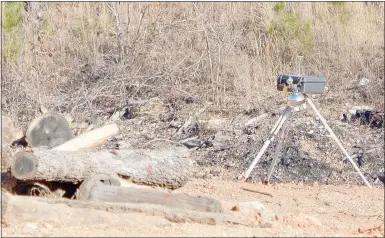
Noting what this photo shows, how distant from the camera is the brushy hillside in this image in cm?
1101

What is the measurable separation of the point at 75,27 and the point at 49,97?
287 cm

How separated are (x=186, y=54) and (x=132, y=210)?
6.39 m

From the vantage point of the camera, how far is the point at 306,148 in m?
9.49

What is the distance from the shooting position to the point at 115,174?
6.67m

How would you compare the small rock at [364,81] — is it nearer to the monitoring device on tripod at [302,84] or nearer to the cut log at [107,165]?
the monitoring device on tripod at [302,84]

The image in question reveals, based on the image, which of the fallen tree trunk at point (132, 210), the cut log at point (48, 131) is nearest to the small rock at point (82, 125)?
the cut log at point (48, 131)

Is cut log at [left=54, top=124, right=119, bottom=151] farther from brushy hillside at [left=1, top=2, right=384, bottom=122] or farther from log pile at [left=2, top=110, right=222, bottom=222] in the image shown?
brushy hillside at [left=1, top=2, right=384, bottom=122]

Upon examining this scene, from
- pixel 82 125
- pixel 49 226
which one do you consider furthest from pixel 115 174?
pixel 82 125

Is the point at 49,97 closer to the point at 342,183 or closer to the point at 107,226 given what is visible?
the point at 342,183

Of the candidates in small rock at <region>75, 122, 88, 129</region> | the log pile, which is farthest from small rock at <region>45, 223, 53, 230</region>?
small rock at <region>75, 122, 88, 129</region>

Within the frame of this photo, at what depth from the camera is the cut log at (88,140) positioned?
7.98 metres

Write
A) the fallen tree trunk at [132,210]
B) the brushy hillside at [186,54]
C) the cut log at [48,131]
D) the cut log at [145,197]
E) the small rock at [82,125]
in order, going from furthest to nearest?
1. the brushy hillside at [186,54]
2. the small rock at [82,125]
3. the cut log at [48,131]
4. the cut log at [145,197]
5. the fallen tree trunk at [132,210]

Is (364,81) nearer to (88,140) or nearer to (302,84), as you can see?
(302,84)

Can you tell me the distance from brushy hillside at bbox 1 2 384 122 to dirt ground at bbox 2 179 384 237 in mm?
3312
